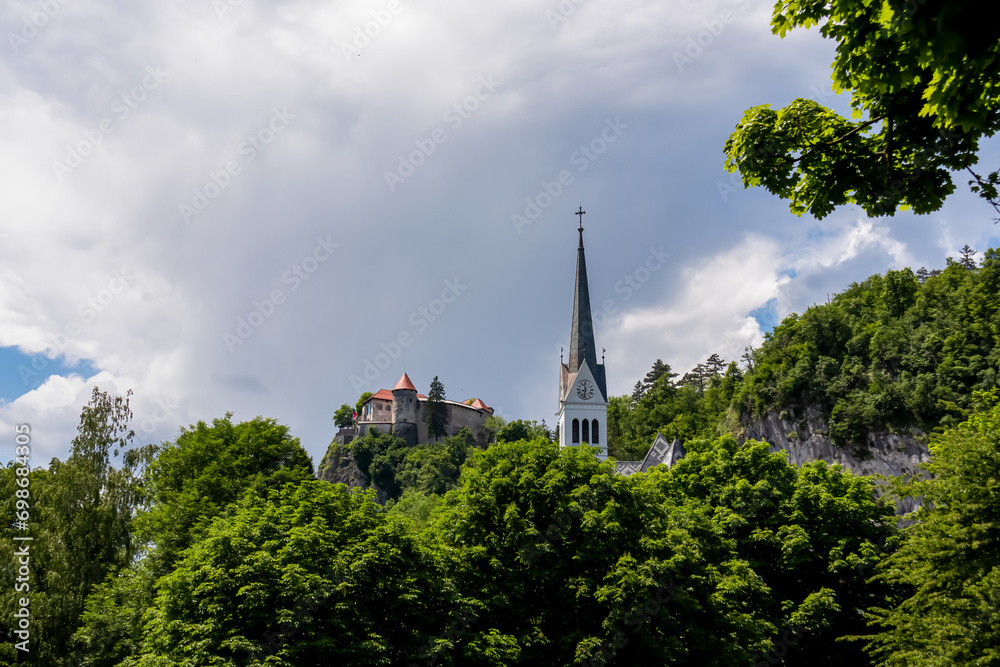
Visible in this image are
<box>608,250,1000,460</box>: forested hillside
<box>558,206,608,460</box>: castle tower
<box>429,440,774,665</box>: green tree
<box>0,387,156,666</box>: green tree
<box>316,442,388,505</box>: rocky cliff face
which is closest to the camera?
<box>429,440,774,665</box>: green tree

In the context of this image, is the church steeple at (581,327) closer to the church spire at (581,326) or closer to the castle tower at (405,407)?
the church spire at (581,326)

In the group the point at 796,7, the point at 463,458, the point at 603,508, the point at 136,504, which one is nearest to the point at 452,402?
the point at 463,458

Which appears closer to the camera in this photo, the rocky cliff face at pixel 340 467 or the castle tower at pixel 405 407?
the rocky cliff face at pixel 340 467

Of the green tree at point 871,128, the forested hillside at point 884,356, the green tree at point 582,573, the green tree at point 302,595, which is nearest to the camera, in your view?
the green tree at point 871,128

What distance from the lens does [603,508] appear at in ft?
74.8

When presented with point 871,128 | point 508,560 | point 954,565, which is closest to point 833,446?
point 954,565

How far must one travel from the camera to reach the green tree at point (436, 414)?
122 meters

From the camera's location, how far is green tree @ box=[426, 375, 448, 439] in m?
122

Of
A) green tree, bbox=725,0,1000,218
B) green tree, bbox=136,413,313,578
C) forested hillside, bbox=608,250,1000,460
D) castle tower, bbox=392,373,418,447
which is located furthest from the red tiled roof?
green tree, bbox=725,0,1000,218

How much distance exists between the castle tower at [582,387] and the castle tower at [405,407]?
4810cm

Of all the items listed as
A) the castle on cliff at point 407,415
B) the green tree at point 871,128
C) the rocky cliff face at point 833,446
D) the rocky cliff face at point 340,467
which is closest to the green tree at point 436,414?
the castle on cliff at point 407,415

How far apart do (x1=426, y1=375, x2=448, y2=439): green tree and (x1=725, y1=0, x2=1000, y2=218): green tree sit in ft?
380

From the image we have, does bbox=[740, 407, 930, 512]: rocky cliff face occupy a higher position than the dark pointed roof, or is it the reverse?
the dark pointed roof

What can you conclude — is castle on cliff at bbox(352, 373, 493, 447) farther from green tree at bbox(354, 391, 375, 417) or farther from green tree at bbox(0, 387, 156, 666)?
green tree at bbox(0, 387, 156, 666)
